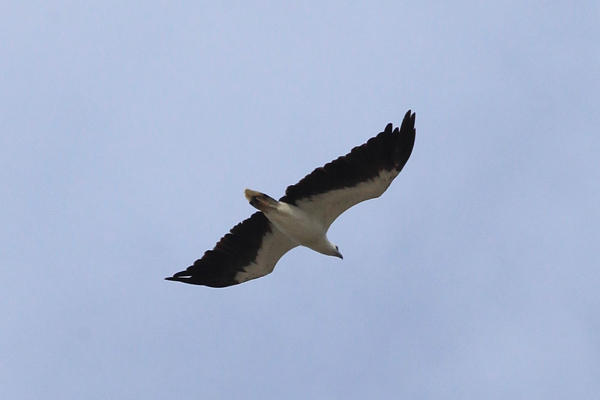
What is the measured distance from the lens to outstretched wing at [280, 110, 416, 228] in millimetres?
18531

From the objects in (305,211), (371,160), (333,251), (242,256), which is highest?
(242,256)

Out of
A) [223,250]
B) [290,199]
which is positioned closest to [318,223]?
[290,199]

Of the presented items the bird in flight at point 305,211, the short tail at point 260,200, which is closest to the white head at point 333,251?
the bird in flight at point 305,211

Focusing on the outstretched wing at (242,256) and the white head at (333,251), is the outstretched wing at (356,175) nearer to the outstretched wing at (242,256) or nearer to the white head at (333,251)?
the white head at (333,251)

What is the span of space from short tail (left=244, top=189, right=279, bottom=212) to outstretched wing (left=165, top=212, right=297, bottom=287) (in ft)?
3.15

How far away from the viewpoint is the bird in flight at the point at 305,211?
18.6 metres

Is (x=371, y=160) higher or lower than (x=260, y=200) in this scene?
lower

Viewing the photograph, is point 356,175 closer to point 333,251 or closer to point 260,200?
point 260,200

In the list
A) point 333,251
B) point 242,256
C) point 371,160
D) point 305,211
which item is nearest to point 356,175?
point 371,160

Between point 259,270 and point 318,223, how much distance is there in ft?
6.49

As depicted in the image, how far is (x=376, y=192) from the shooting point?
1905cm

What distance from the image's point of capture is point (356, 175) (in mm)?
18891

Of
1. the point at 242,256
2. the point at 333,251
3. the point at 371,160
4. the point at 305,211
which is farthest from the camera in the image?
the point at 242,256

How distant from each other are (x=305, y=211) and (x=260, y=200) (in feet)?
2.97
